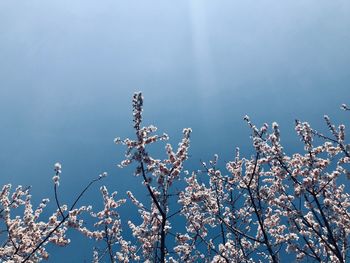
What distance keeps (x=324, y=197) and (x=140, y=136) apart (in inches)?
194

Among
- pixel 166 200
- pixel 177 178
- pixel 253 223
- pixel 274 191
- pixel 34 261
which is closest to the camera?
pixel 166 200

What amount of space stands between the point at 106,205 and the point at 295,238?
234 inches

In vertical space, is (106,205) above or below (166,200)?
above

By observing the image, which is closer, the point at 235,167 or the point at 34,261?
the point at 34,261

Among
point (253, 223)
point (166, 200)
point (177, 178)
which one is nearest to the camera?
point (166, 200)

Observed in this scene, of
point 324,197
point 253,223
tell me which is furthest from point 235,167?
point 324,197

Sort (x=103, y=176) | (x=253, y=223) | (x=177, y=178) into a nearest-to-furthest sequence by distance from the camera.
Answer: (x=103, y=176), (x=177, y=178), (x=253, y=223)

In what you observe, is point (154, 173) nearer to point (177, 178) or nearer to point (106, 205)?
point (177, 178)

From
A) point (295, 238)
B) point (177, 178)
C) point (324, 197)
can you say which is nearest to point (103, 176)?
point (177, 178)

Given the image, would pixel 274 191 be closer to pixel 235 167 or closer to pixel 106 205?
pixel 235 167

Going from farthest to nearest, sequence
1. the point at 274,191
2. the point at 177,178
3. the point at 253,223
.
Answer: the point at 253,223
the point at 274,191
the point at 177,178

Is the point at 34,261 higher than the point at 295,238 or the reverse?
higher

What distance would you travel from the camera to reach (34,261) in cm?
905

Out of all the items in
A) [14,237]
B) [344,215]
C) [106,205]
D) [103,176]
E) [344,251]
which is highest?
[106,205]
